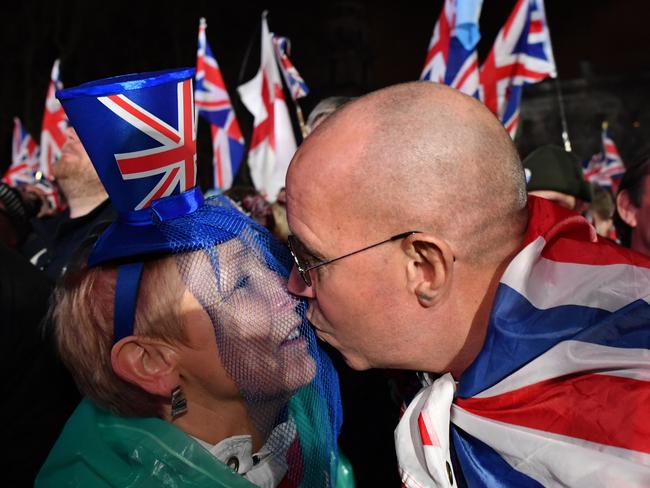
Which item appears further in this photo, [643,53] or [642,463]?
[643,53]

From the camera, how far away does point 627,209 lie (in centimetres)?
304

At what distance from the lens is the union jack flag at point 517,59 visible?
500 centimetres

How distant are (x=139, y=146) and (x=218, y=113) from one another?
4983mm

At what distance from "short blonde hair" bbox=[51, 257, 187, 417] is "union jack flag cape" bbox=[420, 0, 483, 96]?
3512 mm

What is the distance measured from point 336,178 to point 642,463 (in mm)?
786

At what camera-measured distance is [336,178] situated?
54.7 inches

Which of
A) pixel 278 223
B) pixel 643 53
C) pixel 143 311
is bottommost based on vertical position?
pixel 643 53

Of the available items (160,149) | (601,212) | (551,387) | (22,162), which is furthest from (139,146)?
(22,162)

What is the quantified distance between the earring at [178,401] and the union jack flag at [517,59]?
3867 mm

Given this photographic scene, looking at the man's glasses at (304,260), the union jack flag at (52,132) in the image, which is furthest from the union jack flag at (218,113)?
the man's glasses at (304,260)

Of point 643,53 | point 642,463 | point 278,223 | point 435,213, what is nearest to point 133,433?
point 435,213

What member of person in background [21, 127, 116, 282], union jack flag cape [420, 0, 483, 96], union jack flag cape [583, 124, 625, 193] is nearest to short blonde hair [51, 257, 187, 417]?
person in background [21, 127, 116, 282]

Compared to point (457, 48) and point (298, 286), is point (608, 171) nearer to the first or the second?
point (457, 48)

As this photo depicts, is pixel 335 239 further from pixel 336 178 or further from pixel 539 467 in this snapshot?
pixel 539 467
